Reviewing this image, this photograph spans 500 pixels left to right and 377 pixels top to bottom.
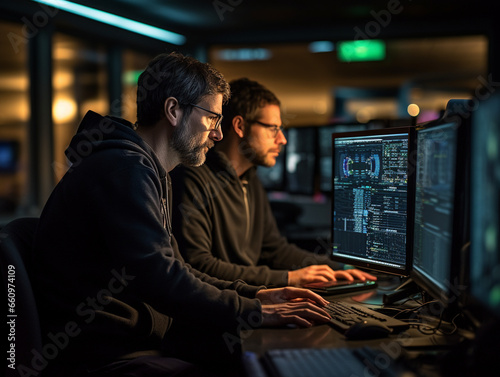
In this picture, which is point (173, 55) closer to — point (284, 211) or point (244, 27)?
point (284, 211)

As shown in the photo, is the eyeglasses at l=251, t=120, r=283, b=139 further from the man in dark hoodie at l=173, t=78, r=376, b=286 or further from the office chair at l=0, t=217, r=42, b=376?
the office chair at l=0, t=217, r=42, b=376

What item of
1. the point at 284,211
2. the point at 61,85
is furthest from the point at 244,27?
the point at 61,85

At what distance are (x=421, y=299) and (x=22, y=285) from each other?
1154 millimetres

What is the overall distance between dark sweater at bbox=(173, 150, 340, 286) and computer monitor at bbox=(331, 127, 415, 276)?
0.31 m

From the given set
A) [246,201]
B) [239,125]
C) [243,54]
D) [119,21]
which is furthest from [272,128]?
[243,54]

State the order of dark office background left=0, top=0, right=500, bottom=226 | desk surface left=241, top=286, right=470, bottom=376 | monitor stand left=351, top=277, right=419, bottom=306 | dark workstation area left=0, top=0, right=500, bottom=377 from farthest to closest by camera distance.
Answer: dark office background left=0, top=0, right=500, bottom=226
monitor stand left=351, top=277, right=419, bottom=306
desk surface left=241, top=286, right=470, bottom=376
dark workstation area left=0, top=0, right=500, bottom=377

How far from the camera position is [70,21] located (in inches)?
157

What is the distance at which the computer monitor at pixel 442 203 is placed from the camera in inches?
42.7

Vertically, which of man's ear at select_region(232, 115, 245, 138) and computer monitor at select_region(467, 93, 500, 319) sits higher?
man's ear at select_region(232, 115, 245, 138)

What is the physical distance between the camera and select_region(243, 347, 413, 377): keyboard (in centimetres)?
93

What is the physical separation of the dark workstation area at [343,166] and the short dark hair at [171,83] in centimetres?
48

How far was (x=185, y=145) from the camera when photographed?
161 centimetres

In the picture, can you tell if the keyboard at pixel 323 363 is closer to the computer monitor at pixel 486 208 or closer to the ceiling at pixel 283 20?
the computer monitor at pixel 486 208

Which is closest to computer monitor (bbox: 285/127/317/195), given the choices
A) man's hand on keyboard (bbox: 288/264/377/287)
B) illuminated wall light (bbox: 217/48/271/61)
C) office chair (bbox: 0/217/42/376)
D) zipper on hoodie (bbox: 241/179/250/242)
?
zipper on hoodie (bbox: 241/179/250/242)
